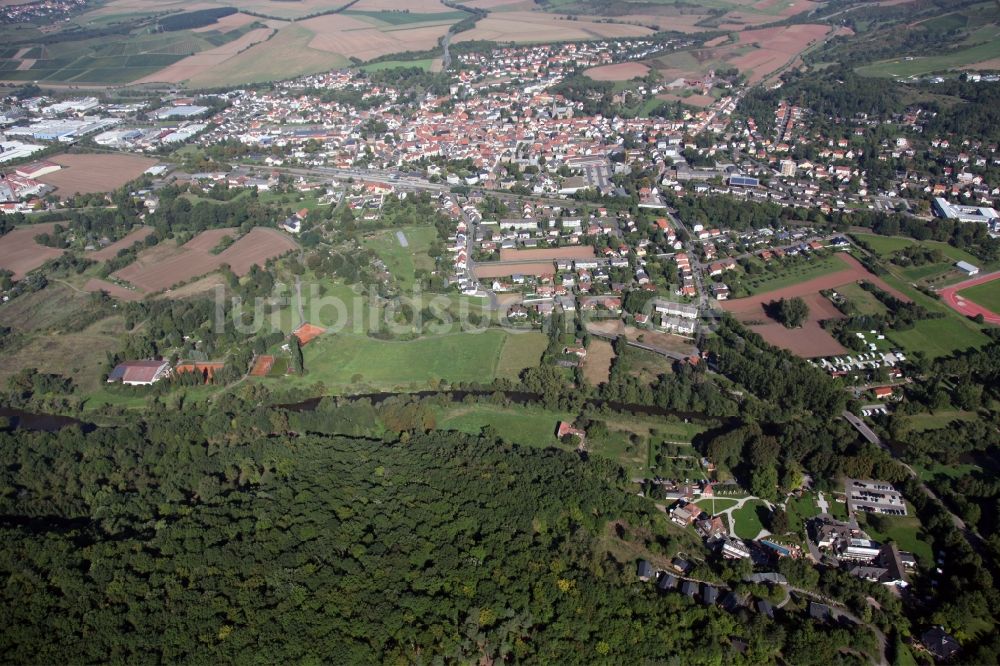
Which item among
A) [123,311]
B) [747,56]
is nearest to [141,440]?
[123,311]

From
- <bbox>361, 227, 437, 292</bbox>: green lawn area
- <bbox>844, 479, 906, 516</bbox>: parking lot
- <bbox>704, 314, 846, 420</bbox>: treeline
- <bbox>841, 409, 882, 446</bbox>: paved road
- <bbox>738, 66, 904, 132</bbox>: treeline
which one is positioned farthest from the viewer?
<bbox>738, 66, 904, 132</bbox>: treeline

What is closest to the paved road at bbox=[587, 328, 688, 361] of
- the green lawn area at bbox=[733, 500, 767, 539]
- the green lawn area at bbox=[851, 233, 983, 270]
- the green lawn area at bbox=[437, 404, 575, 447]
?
the green lawn area at bbox=[437, 404, 575, 447]

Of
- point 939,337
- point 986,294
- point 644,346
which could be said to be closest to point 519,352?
point 644,346

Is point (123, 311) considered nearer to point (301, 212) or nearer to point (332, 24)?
point (301, 212)

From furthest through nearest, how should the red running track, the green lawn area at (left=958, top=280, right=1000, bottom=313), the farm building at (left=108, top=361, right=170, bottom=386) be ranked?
the green lawn area at (left=958, top=280, right=1000, bottom=313), the red running track, the farm building at (left=108, top=361, right=170, bottom=386)

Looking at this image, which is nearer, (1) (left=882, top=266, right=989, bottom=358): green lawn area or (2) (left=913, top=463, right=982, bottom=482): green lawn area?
(2) (left=913, top=463, right=982, bottom=482): green lawn area

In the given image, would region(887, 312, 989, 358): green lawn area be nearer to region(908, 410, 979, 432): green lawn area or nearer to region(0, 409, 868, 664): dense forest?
region(908, 410, 979, 432): green lawn area
